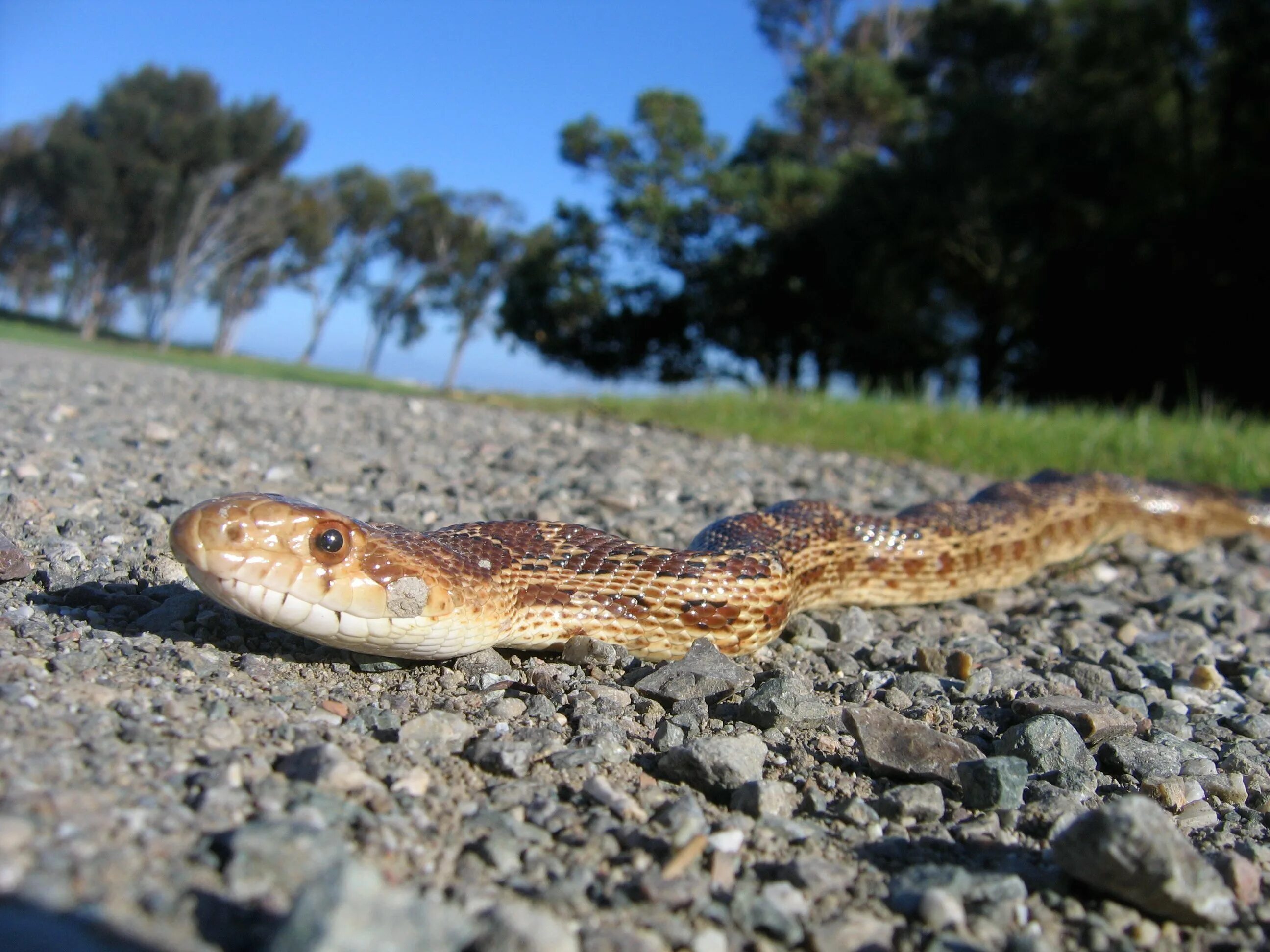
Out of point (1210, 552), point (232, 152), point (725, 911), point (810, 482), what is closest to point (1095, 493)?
point (1210, 552)

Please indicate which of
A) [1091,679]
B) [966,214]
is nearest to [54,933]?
[1091,679]

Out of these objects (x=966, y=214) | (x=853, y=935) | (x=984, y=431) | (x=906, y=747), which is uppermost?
(x=966, y=214)

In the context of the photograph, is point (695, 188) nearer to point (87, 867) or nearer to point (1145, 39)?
point (1145, 39)

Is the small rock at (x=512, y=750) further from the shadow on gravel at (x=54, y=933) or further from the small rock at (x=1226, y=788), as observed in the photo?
the small rock at (x=1226, y=788)

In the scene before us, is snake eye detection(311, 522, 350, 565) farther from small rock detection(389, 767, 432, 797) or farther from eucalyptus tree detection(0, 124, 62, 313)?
eucalyptus tree detection(0, 124, 62, 313)

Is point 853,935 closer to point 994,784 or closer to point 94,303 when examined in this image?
point 994,784
